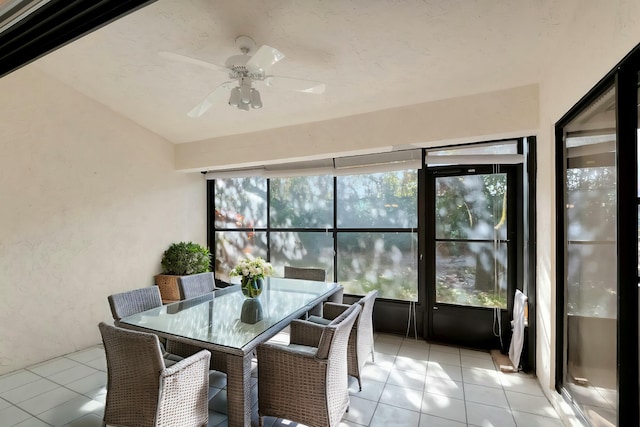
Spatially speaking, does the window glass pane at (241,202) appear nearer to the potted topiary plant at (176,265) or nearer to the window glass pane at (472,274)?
the potted topiary plant at (176,265)

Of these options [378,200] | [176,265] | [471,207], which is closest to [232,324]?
[378,200]

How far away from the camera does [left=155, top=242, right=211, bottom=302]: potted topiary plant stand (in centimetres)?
427

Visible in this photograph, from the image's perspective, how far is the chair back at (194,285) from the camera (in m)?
3.01

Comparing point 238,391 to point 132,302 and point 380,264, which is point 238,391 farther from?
point 380,264

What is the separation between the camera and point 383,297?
3.97 metres

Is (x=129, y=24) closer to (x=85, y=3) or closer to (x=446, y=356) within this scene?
(x=85, y=3)

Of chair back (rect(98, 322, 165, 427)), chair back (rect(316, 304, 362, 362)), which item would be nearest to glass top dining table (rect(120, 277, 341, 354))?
chair back (rect(98, 322, 165, 427))

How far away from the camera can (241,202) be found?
5.11 metres

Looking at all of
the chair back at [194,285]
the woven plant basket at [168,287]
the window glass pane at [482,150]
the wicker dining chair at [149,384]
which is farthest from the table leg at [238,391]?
the window glass pane at [482,150]

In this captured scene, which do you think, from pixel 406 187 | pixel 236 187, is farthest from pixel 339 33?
pixel 236 187

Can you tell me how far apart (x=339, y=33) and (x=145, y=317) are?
2.60m

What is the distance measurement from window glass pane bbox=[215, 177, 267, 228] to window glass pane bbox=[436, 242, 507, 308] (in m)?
2.74

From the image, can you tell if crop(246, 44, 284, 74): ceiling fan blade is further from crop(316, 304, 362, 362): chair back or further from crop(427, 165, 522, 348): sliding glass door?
crop(427, 165, 522, 348): sliding glass door

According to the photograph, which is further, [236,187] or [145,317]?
[236,187]
